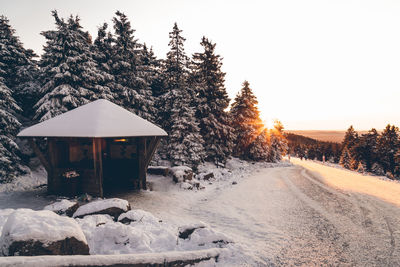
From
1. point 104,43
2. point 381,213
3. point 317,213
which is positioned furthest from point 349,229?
point 104,43

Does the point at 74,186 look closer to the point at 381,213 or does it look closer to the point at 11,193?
the point at 11,193

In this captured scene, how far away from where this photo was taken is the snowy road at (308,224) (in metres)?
5.11

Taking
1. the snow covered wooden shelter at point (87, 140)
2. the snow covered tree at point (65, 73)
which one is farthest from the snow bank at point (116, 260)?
the snow covered tree at point (65, 73)

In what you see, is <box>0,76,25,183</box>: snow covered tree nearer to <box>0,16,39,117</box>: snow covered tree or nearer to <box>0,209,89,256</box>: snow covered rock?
<box>0,16,39,117</box>: snow covered tree

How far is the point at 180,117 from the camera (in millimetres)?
19078

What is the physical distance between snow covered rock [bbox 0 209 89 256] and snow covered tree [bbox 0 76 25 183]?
1267cm

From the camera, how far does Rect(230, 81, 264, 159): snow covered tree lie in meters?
30.5

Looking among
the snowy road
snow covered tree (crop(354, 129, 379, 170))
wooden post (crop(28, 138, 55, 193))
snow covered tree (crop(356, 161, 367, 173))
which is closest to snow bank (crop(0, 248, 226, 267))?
the snowy road

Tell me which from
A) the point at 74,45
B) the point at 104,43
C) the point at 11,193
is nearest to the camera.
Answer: the point at 11,193

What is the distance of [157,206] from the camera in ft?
29.9

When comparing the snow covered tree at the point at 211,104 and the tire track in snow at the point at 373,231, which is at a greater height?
the snow covered tree at the point at 211,104

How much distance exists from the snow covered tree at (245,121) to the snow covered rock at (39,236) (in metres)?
27.2

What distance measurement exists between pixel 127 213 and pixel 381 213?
35.7ft

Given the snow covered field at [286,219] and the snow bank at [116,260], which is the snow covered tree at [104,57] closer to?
the snow covered field at [286,219]
